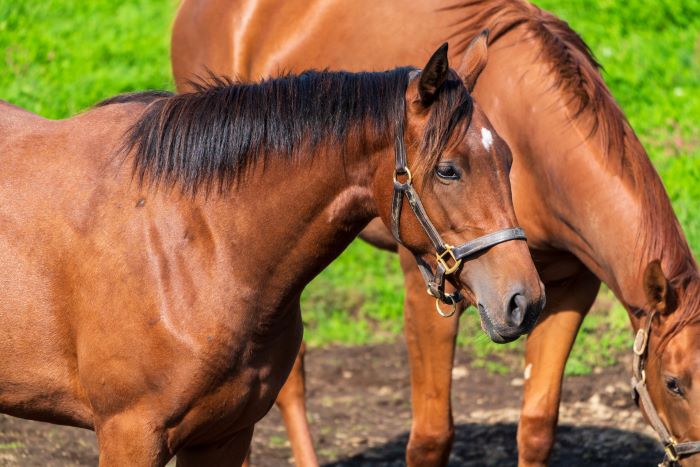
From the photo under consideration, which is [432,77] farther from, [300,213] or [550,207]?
[550,207]

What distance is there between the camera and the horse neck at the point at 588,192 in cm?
378

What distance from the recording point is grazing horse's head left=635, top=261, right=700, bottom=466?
356 cm

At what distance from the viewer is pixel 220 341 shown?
3012 millimetres

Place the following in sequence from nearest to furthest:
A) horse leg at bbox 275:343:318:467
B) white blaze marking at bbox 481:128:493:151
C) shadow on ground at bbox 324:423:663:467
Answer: white blaze marking at bbox 481:128:493:151 → horse leg at bbox 275:343:318:467 → shadow on ground at bbox 324:423:663:467

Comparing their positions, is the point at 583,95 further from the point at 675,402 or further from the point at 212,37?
the point at 212,37

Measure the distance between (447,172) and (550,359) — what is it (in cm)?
187

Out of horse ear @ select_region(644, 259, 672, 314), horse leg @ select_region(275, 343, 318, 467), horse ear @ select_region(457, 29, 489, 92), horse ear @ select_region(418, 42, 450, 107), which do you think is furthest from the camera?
horse leg @ select_region(275, 343, 318, 467)

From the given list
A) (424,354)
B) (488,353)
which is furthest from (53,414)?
(488,353)

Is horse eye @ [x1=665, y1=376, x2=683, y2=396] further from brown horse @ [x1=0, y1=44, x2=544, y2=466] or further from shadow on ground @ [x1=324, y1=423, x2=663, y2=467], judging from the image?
shadow on ground @ [x1=324, y1=423, x2=663, y2=467]

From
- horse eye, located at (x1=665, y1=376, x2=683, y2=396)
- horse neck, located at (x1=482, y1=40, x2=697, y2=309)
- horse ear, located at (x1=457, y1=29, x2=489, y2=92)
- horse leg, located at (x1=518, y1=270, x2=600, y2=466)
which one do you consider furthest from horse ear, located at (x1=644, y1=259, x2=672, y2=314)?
horse ear, located at (x1=457, y1=29, x2=489, y2=92)

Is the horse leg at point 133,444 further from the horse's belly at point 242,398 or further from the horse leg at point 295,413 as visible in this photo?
the horse leg at point 295,413

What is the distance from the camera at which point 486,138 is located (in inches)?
112

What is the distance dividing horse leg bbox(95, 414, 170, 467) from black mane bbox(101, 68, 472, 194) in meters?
0.69

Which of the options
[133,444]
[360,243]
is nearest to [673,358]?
[133,444]
